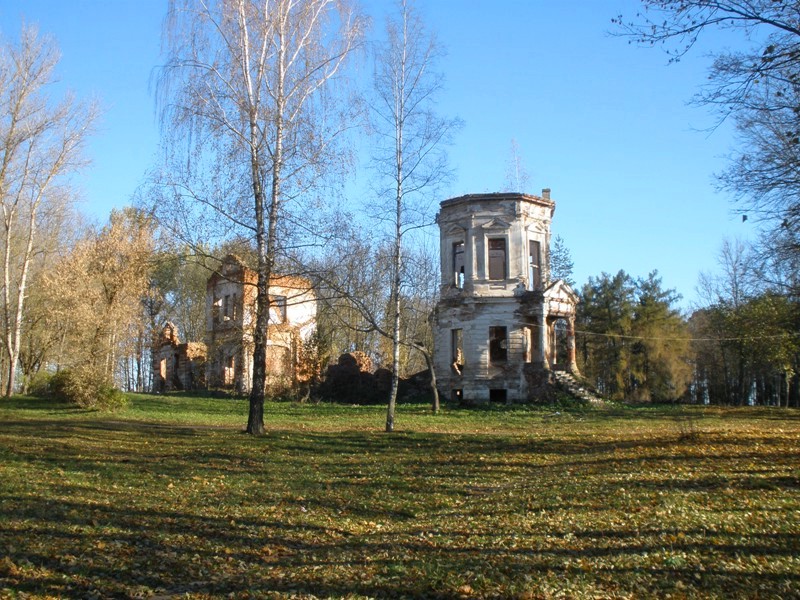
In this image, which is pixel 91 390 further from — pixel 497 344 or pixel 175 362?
pixel 175 362

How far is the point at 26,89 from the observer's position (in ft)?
108

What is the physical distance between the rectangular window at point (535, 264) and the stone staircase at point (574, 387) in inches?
198

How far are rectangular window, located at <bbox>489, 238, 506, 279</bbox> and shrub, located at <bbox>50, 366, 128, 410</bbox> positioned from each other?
2022 centimetres

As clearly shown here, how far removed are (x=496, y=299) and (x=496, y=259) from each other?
2.49 meters

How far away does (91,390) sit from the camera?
96.1ft

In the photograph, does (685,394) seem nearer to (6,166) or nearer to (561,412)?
(561,412)

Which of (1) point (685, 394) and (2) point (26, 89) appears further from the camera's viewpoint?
(1) point (685, 394)

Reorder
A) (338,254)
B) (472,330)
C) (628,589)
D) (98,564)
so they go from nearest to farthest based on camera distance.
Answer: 1. (628,589)
2. (98,564)
3. (338,254)
4. (472,330)

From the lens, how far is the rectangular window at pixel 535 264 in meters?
41.0

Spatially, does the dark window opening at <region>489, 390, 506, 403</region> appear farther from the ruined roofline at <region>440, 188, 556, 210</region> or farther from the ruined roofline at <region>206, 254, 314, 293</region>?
the ruined roofline at <region>206, 254, 314, 293</region>

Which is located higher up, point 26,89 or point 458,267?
point 26,89

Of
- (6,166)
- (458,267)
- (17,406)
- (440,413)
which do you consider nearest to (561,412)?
(440,413)

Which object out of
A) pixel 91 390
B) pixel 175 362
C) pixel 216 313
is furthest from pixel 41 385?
pixel 175 362

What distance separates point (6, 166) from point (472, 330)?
23.7m
